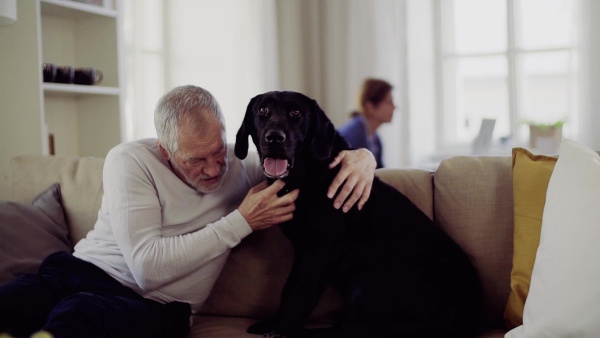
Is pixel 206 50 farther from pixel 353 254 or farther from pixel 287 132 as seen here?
pixel 353 254

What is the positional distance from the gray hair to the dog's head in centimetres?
13

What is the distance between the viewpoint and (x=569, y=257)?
131 centimetres

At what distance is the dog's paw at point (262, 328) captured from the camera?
5.57 feet

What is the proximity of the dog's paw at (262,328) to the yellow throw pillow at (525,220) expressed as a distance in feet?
2.00

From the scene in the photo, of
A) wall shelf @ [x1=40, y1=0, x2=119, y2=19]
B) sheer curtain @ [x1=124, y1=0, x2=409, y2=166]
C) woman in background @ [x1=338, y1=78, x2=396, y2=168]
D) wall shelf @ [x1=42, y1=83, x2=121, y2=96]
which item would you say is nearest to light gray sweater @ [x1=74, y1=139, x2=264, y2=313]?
wall shelf @ [x1=42, y1=83, x2=121, y2=96]

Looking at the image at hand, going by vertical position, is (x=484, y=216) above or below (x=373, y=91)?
below

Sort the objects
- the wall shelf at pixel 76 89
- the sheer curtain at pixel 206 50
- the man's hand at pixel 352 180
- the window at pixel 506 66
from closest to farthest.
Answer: the man's hand at pixel 352 180 < the wall shelf at pixel 76 89 < the window at pixel 506 66 < the sheer curtain at pixel 206 50

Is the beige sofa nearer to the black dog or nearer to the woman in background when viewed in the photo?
the black dog

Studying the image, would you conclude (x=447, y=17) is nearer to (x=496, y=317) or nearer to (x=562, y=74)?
(x=562, y=74)

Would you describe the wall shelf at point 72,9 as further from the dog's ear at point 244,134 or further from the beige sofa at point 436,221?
the dog's ear at point 244,134

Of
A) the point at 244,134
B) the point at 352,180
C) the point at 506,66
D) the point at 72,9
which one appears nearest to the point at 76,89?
the point at 72,9

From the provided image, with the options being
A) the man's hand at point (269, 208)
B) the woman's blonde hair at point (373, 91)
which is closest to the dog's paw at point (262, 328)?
the man's hand at point (269, 208)

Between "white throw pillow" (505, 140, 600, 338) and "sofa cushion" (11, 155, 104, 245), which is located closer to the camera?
"white throw pillow" (505, 140, 600, 338)

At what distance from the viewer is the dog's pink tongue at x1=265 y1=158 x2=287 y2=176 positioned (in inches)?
65.6
